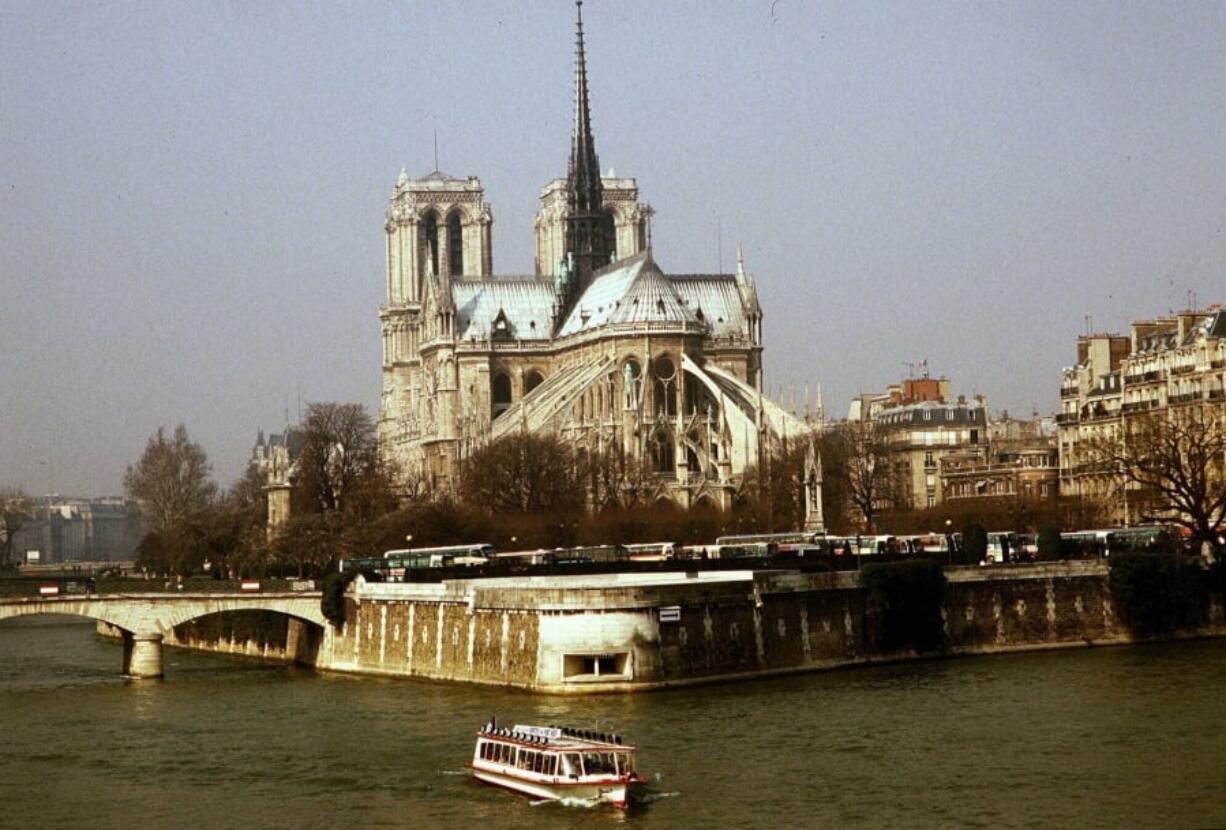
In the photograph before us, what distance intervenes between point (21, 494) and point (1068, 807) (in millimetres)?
153273

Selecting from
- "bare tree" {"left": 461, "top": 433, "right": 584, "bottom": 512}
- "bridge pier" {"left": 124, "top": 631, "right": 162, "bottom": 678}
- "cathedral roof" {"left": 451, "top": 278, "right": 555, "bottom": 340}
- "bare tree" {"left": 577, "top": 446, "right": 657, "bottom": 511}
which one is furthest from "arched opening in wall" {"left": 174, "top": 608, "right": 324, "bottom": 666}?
"cathedral roof" {"left": 451, "top": 278, "right": 555, "bottom": 340}

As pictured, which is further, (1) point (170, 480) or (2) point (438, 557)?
(1) point (170, 480)

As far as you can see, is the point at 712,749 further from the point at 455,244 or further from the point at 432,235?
the point at 455,244

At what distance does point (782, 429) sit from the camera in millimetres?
101562

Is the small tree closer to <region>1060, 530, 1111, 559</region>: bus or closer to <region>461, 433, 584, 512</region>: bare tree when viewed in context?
<region>1060, 530, 1111, 559</region>: bus

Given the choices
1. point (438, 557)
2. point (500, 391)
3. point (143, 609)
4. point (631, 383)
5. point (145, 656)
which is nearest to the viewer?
point (143, 609)

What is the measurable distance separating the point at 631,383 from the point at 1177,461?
3627 cm

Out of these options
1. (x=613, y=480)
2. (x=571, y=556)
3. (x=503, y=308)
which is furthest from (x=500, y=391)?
(x=571, y=556)

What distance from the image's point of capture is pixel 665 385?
347 ft

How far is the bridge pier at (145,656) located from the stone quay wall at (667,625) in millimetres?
3891

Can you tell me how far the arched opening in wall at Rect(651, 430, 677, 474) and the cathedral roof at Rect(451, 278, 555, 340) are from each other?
16435 millimetres

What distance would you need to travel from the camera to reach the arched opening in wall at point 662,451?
10238 centimetres

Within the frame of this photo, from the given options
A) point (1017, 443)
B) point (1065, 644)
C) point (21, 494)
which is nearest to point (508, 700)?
point (1065, 644)

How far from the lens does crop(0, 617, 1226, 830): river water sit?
38.2 metres
